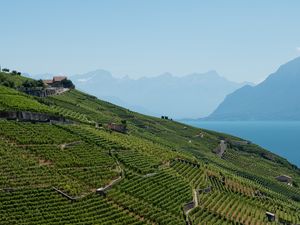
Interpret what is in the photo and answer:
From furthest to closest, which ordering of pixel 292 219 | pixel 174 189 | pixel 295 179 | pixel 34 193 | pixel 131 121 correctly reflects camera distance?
1. pixel 131 121
2. pixel 295 179
3. pixel 292 219
4. pixel 174 189
5. pixel 34 193

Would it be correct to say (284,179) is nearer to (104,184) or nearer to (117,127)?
(117,127)

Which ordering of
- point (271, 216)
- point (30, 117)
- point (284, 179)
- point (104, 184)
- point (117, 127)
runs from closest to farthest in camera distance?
point (104, 184)
point (271, 216)
point (30, 117)
point (117, 127)
point (284, 179)

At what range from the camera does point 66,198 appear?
59031mm

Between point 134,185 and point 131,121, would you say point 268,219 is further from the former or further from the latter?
point 131,121

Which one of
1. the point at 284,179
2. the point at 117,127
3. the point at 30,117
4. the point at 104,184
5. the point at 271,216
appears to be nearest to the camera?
the point at 104,184

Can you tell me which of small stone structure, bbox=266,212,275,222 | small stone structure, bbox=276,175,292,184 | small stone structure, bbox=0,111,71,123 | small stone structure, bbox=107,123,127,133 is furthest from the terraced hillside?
small stone structure, bbox=276,175,292,184

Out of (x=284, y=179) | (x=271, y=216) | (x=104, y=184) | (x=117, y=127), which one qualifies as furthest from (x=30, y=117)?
(x=284, y=179)

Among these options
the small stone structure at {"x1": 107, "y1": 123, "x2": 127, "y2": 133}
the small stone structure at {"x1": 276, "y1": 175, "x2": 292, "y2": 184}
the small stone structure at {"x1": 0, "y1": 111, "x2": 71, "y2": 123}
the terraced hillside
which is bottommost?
the small stone structure at {"x1": 276, "y1": 175, "x2": 292, "y2": 184}

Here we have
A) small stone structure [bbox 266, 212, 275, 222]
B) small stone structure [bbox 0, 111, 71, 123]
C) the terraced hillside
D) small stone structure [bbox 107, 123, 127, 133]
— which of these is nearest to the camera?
the terraced hillside

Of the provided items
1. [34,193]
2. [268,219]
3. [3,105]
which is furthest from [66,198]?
[268,219]

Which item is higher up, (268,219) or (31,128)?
(31,128)

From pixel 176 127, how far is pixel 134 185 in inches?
4493

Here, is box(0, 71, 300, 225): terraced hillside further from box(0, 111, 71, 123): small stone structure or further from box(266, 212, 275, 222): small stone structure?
box(0, 111, 71, 123): small stone structure

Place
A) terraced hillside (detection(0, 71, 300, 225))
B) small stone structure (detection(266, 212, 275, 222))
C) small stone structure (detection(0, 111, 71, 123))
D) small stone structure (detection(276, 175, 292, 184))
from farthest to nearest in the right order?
small stone structure (detection(276, 175, 292, 184)) < small stone structure (detection(266, 212, 275, 222)) < small stone structure (detection(0, 111, 71, 123)) < terraced hillside (detection(0, 71, 300, 225))
